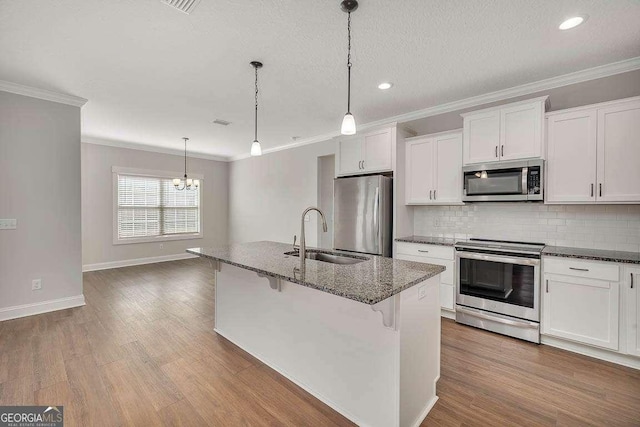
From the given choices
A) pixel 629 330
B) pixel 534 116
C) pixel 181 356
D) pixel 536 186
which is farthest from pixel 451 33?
pixel 181 356

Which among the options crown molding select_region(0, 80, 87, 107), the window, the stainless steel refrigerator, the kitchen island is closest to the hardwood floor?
the kitchen island

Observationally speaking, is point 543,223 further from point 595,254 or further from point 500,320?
point 500,320

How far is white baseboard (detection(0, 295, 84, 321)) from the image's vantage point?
10.9 ft

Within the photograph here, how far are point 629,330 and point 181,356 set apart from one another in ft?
12.4

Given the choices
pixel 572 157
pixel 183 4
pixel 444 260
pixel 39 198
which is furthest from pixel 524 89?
pixel 39 198

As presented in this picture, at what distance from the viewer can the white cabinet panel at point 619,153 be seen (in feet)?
8.21

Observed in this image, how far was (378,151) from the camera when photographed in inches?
158

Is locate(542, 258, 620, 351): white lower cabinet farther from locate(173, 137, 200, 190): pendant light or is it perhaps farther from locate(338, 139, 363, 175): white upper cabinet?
locate(173, 137, 200, 190): pendant light

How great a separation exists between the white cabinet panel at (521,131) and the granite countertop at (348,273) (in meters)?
1.89

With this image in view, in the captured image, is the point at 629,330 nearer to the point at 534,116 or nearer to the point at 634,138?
the point at 634,138

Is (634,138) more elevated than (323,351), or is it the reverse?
(634,138)

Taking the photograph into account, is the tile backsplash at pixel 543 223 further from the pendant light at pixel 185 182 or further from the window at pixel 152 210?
the window at pixel 152 210

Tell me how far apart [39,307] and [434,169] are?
519 cm

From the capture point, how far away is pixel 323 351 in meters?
1.96
